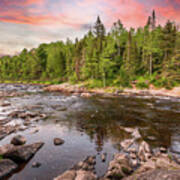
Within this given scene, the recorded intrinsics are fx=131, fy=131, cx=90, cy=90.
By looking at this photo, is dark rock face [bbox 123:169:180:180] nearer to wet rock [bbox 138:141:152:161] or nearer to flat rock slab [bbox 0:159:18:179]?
wet rock [bbox 138:141:152:161]

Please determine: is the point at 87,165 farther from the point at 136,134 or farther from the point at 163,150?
the point at 136,134

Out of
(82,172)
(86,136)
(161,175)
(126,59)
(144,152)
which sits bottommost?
(86,136)

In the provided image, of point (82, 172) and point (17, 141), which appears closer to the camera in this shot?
point (82, 172)

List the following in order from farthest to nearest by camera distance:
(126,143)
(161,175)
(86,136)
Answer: (86,136)
(126,143)
(161,175)

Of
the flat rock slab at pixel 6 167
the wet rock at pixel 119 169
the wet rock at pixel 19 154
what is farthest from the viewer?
the wet rock at pixel 19 154

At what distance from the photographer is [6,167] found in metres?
6.59

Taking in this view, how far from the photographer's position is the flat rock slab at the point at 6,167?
6299 mm

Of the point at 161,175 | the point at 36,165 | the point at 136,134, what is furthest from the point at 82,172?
the point at 136,134

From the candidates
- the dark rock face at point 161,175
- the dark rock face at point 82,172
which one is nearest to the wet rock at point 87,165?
the dark rock face at point 82,172

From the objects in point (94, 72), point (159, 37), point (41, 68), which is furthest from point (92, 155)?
point (41, 68)

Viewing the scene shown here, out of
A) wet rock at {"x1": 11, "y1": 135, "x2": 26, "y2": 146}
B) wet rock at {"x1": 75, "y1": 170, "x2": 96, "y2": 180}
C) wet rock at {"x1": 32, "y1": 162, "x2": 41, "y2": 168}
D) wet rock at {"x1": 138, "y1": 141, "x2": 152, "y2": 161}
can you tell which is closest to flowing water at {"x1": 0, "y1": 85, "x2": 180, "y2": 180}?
wet rock at {"x1": 32, "y1": 162, "x2": 41, "y2": 168}

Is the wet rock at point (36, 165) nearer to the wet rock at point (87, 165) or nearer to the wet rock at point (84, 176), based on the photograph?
the wet rock at point (87, 165)

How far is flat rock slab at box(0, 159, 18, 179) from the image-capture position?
20.7ft

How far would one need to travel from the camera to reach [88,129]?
12.2 m
